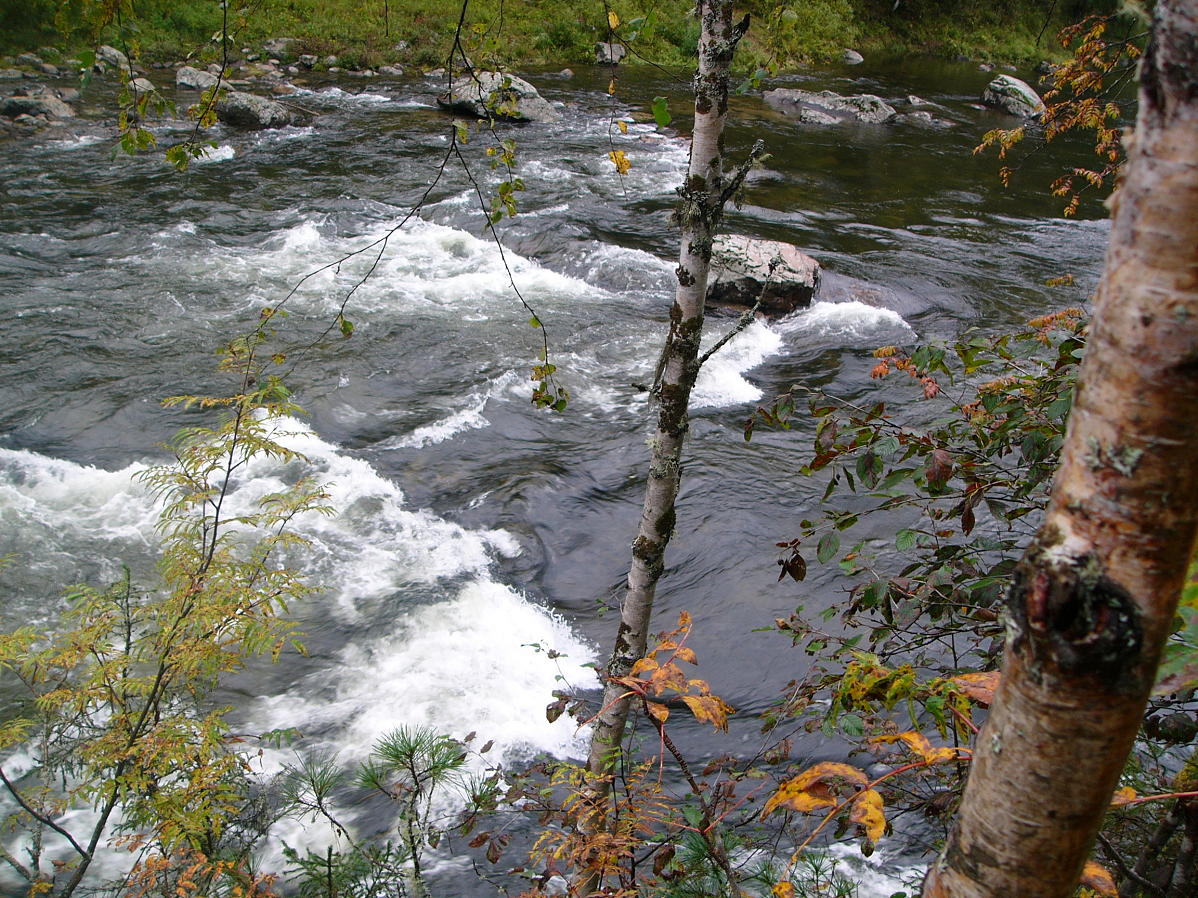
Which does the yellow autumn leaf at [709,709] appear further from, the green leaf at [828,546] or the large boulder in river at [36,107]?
the large boulder in river at [36,107]

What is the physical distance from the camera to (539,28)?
82.4 ft

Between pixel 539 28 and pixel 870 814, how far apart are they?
90.0 feet

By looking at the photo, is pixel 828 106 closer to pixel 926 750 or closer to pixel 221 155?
pixel 221 155

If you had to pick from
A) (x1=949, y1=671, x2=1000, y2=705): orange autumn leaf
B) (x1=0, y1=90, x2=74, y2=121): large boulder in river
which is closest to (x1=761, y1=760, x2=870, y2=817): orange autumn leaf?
(x1=949, y1=671, x2=1000, y2=705): orange autumn leaf

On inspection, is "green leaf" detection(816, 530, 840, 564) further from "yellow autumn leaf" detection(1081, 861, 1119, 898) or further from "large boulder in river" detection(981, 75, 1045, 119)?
"large boulder in river" detection(981, 75, 1045, 119)

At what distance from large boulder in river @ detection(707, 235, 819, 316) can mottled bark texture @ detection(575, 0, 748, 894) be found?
7702 millimetres

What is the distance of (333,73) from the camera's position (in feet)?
72.4

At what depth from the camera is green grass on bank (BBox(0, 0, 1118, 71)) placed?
62.6 ft

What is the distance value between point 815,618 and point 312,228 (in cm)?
997

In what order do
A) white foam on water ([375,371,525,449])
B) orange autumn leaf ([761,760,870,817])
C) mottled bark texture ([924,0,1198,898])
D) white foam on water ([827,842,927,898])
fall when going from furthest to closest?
white foam on water ([375,371,525,449])
white foam on water ([827,842,927,898])
orange autumn leaf ([761,760,870,817])
mottled bark texture ([924,0,1198,898])

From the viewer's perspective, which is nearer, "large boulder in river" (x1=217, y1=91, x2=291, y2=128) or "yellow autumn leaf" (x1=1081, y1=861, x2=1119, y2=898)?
"yellow autumn leaf" (x1=1081, y1=861, x2=1119, y2=898)

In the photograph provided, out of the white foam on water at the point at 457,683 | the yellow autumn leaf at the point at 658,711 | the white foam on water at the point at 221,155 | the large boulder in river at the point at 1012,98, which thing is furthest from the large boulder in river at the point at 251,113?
the large boulder in river at the point at 1012,98

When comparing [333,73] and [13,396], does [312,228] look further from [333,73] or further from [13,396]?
[333,73]

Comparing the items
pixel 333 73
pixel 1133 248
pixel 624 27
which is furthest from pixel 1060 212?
pixel 333 73
